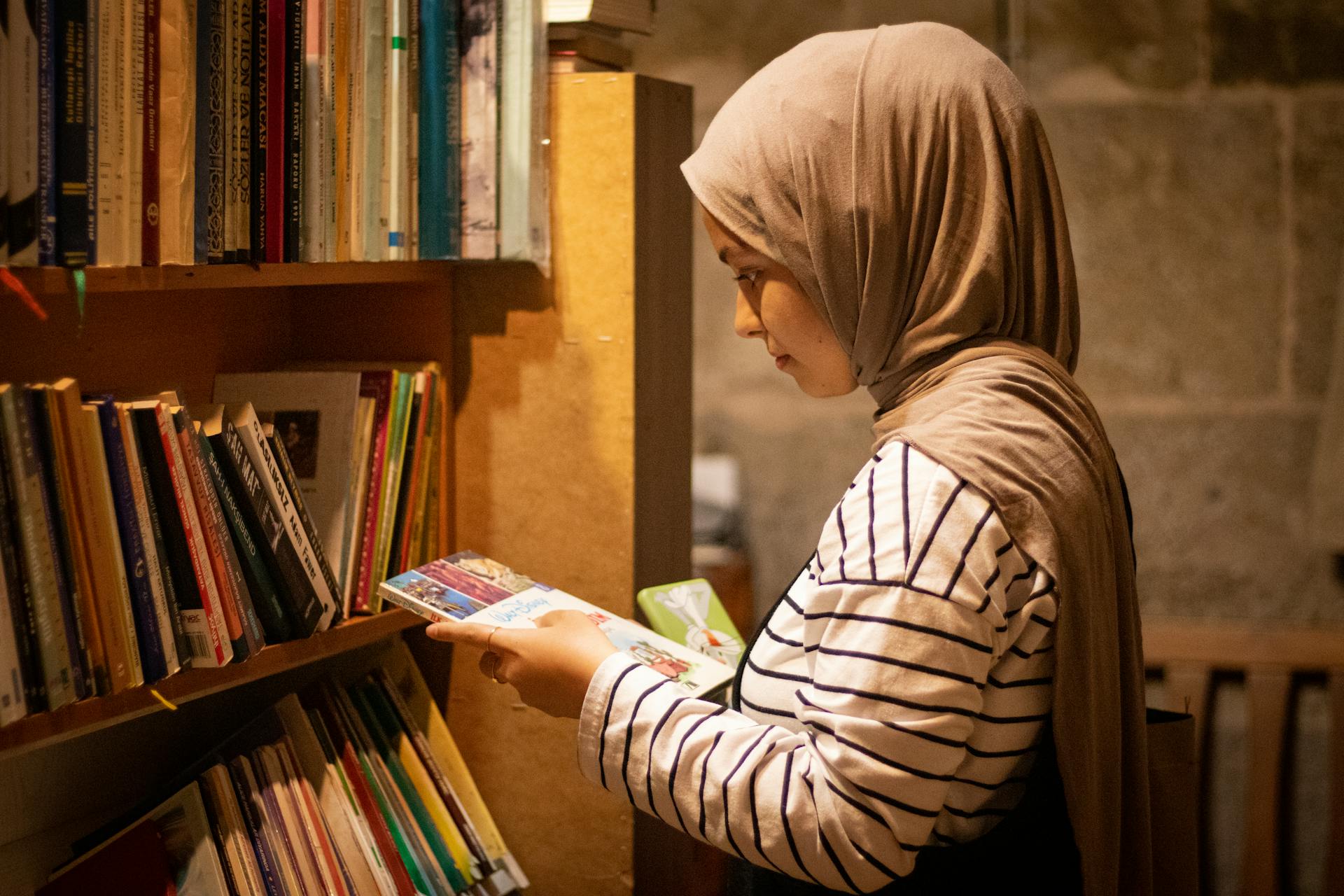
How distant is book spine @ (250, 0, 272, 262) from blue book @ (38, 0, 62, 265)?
23 cm

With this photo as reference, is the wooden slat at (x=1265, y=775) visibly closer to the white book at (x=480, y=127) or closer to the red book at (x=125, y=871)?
the white book at (x=480, y=127)

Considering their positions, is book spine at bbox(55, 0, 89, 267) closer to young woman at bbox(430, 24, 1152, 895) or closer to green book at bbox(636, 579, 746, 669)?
young woman at bbox(430, 24, 1152, 895)

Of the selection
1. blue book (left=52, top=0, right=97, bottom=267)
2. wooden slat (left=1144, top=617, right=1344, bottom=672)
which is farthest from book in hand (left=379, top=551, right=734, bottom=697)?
wooden slat (left=1144, top=617, right=1344, bottom=672)

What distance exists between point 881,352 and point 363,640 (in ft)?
2.47

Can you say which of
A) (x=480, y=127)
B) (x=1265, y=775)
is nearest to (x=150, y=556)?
(x=480, y=127)

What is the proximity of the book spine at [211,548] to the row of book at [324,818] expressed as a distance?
20 centimetres

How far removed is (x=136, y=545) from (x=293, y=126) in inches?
18.2

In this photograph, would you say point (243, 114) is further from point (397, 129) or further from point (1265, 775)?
point (1265, 775)

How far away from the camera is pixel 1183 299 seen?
7.18 feet

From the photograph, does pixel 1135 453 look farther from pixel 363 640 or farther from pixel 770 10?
pixel 363 640

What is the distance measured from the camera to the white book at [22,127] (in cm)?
90

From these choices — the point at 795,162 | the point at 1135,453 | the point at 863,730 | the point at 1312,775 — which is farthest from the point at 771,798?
the point at 1312,775

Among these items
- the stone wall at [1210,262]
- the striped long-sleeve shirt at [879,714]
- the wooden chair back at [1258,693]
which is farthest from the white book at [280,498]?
the stone wall at [1210,262]

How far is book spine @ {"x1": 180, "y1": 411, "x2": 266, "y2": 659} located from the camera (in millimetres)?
1107
